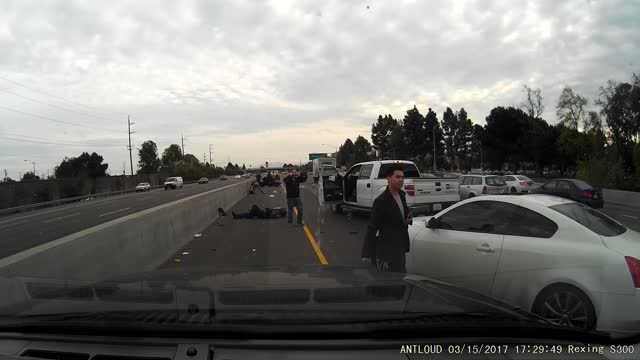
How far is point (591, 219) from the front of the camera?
16.0 ft

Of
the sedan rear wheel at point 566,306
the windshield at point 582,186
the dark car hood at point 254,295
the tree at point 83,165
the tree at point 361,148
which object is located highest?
the tree at point 361,148

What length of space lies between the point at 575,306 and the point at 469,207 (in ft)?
6.62

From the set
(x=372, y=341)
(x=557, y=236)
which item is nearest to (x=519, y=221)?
(x=557, y=236)

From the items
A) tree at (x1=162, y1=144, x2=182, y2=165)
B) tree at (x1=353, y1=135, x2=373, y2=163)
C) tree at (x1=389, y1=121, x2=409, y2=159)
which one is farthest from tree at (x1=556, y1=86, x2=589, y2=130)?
tree at (x1=162, y1=144, x2=182, y2=165)

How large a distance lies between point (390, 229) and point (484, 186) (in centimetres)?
2025

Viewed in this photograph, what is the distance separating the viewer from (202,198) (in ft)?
49.3

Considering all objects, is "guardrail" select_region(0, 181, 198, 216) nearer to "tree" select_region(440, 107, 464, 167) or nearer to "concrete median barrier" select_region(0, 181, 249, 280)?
"concrete median barrier" select_region(0, 181, 249, 280)

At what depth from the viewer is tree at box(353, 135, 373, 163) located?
141538 millimetres

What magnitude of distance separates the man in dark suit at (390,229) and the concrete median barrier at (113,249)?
110 inches

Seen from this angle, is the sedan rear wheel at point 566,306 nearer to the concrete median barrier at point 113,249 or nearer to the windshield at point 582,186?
the concrete median barrier at point 113,249

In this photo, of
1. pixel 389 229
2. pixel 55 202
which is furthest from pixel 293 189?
pixel 55 202

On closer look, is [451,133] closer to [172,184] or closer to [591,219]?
[172,184]

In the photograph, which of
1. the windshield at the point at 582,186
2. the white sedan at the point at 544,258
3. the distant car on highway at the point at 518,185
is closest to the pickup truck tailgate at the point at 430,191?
the white sedan at the point at 544,258

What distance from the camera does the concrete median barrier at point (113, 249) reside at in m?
4.76
